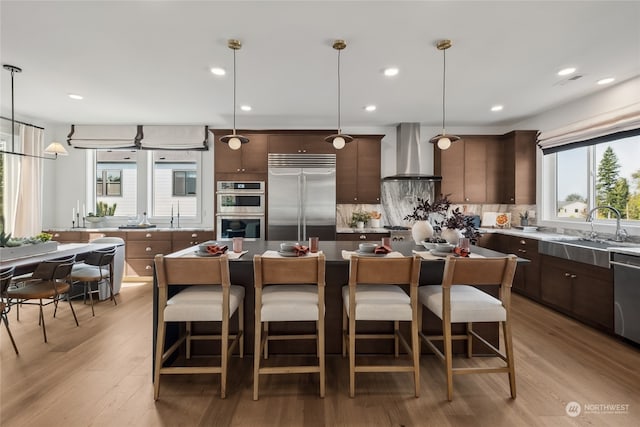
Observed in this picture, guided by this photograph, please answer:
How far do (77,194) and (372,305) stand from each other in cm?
608

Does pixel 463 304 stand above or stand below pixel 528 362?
above

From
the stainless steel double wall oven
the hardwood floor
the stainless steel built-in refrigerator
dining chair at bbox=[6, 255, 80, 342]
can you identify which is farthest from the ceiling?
the hardwood floor

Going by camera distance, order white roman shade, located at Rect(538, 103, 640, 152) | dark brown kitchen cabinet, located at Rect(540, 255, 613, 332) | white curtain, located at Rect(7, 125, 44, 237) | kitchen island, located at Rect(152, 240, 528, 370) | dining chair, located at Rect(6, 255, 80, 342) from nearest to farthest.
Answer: kitchen island, located at Rect(152, 240, 528, 370) < dining chair, located at Rect(6, 255, 80, 342) < dark brown kitchen cabinet, located at Rect(540, 255, 613, 332) < white roman shade, located at Rect(538, 103, 640, 152) < white curtain, located at Rect(7, 125, 44, 237)

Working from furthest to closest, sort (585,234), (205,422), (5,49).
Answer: (585,234) < (5,49) < (205,422)

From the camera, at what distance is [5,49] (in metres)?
2.77

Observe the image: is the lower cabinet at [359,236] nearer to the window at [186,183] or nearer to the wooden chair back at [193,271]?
the window at [186,183]

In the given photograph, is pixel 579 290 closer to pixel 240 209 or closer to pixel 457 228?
pixel 457 228

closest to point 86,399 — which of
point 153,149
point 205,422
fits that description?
point 205,422

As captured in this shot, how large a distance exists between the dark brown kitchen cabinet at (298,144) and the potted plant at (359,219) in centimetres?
121

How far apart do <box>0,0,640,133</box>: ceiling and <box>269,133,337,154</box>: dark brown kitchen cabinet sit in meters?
0.53

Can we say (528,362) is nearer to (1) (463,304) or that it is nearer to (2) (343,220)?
(1) (463,304)

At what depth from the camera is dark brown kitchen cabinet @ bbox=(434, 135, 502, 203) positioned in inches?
203

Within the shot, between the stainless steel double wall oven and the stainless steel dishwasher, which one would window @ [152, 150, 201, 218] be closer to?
the stainless steel double wall oven

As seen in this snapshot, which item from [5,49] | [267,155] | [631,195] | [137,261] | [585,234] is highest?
[5,49]
